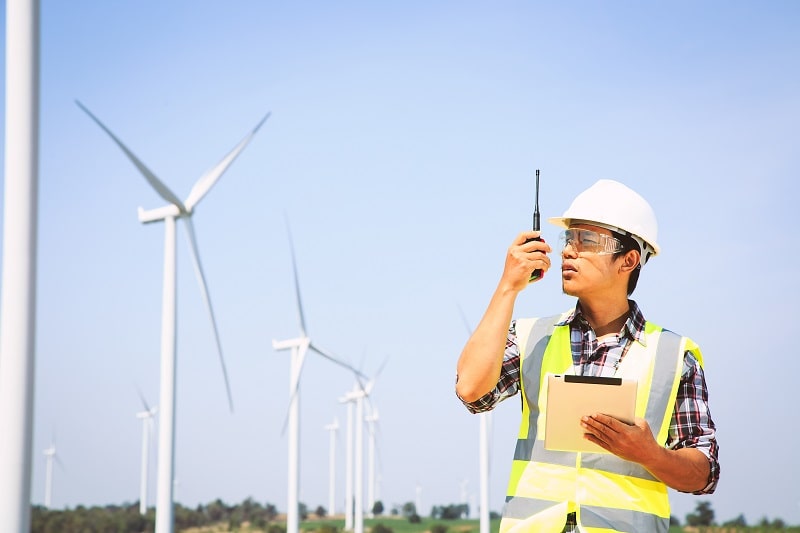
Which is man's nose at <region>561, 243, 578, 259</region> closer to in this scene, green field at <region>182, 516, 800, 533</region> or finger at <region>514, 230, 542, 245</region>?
finger at <region>514, 230, 542, 245</region>

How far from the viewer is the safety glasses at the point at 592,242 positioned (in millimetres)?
6695

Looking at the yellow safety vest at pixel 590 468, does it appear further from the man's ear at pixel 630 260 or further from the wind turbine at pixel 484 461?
the wind turbine at pixel 484 461

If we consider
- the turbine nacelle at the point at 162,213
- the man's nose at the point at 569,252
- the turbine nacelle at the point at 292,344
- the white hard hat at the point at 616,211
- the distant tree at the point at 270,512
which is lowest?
the distant tree at the point at 270,512

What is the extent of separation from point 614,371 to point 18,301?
4.40m

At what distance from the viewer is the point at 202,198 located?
32.3 metres

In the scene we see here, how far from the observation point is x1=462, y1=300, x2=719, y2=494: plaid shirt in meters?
6.43

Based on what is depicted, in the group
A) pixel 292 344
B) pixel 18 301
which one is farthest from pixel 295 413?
pixel 18 301

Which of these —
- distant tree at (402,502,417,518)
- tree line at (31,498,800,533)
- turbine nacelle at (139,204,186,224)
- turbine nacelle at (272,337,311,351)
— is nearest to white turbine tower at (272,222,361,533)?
turbine nacelle at (272,337,311,351)

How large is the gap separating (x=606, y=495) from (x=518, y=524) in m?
0.51

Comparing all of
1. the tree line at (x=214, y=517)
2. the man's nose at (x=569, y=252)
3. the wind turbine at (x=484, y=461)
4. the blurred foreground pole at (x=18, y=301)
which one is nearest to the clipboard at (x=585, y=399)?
the man's nose at (x=569, y=252)

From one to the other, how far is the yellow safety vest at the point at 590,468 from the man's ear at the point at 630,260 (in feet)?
1.42

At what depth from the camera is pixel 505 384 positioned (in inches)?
259

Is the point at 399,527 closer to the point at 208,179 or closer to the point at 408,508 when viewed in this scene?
the point at 408,508

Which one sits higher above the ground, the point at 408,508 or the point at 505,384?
the point at 505,384
